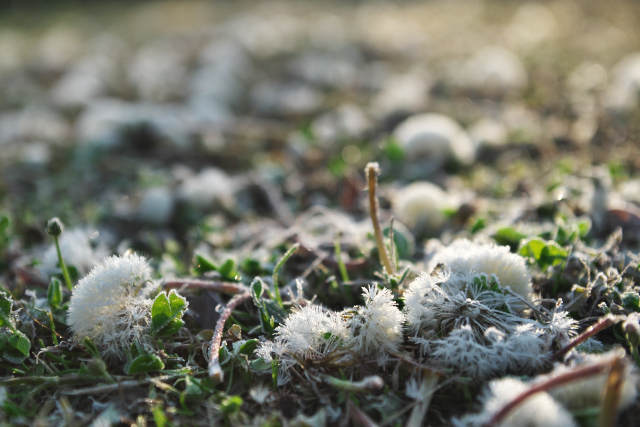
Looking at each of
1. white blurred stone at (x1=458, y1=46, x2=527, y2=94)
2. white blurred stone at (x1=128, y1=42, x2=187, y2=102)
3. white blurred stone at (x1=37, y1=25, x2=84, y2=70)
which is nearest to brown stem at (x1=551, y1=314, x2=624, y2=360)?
white blurred stone at (x1=458, y1=46, x2=527, y2=94)

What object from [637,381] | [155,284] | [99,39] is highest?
[99,39]

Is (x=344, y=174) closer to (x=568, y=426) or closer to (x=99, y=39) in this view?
(x=568, y=426)

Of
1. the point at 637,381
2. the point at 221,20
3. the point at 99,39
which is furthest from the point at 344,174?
the point at 221,20

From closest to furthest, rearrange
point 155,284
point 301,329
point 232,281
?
point 301,329 < point 155,284 < point 232,281

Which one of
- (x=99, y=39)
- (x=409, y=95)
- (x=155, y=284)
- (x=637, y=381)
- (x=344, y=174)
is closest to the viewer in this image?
(x=637, y=381)

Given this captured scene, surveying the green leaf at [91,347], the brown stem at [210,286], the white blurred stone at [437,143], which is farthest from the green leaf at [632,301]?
the white blurred stone at [437,143]

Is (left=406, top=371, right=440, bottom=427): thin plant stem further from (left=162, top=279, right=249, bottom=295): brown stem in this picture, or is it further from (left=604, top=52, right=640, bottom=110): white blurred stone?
(left=604, top=52, right=640, bottom=110): white blurred stone

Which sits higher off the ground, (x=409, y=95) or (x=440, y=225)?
(x=409, y=95)
